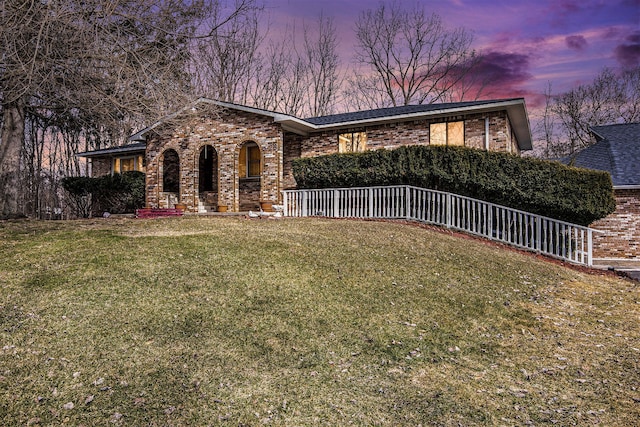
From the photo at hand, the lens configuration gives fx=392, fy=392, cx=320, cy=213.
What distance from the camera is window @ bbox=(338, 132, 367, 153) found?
16641mm

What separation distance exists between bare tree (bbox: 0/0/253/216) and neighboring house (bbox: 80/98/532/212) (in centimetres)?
470

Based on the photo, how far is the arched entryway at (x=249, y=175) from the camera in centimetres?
Answer: 1806

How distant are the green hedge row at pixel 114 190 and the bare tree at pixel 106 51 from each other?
30.4 ft

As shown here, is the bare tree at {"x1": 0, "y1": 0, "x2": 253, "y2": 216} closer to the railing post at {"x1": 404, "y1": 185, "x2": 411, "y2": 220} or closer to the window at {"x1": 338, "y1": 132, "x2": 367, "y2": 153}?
the railing post at {"x1": 404, "y1": 185, "x2": 411, "y2": 220}

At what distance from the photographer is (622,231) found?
1391 cm

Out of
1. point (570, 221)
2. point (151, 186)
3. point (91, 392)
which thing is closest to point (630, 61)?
point (570, 221)

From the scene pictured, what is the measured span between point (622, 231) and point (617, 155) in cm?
389

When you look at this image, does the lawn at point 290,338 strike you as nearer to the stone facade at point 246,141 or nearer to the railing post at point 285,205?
the railing post at point 285,205

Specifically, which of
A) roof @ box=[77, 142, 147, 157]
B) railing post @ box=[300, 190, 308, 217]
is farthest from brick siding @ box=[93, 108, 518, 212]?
roof @ box=[77, 142, 147, 157]

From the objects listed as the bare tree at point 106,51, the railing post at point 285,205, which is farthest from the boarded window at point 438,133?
the bare tree at point 106,51

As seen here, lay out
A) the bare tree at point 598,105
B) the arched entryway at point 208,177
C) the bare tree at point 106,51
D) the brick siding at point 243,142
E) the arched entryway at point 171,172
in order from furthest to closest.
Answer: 1. the bare tree at point 598,105
2. the arched entryway at point 171,172
3. the arched entryway at point 208,177
4. the brick siding at point 243,142
5. the bare tree at point 106,51

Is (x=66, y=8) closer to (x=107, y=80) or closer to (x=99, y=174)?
(x=107, y=80)

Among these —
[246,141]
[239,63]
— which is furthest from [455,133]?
[239,63]

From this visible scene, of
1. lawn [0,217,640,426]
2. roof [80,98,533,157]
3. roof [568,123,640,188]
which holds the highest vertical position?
roof [80,98,533,157]
